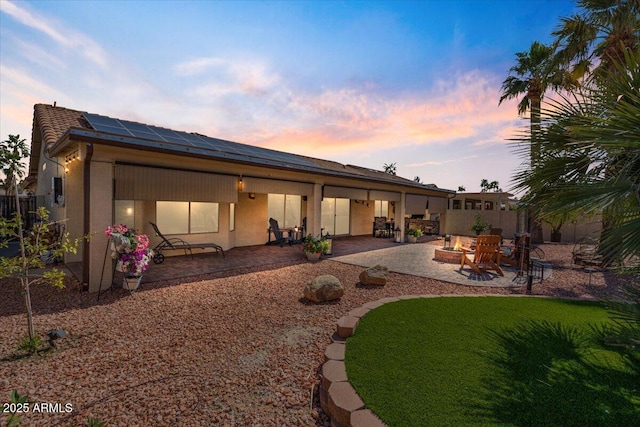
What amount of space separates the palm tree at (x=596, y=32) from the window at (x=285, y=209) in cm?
1170

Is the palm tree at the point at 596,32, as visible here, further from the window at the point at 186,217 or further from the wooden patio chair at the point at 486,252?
the window at the point at 186,217

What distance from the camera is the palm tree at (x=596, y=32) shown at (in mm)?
7379

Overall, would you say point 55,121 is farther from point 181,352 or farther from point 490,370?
point 490,370

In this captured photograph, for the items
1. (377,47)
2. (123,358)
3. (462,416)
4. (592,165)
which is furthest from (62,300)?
(377,47)

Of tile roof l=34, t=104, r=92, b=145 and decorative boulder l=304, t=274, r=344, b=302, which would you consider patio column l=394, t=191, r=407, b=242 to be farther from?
tile roof l=34, t=104, r=92, b=145

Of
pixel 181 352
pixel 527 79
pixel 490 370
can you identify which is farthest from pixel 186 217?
pixel 527 79

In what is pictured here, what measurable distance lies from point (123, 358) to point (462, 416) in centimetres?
374

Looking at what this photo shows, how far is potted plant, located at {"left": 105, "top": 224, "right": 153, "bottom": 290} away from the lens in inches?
221

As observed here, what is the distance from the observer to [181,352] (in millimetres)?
3502

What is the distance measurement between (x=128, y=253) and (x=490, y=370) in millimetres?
6571

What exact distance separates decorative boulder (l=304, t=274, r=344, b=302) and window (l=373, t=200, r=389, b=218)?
1410 centimetres

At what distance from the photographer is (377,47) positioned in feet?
31.6

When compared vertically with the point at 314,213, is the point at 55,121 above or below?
above

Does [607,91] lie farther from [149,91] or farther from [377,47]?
[149,91]
